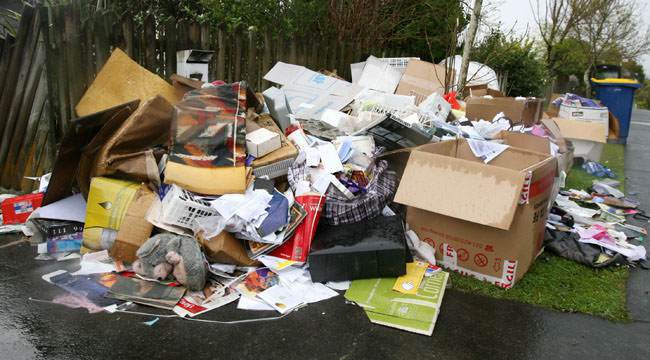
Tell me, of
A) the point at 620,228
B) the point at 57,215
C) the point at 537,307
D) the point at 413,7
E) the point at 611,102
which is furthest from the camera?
the point at 611,102

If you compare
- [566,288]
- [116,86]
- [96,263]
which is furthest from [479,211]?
[116,86]

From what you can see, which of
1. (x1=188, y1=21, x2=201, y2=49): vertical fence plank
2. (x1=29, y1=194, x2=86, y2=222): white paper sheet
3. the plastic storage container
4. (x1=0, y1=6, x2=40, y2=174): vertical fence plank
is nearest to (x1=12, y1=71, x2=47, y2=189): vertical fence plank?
(x1=0, y1=6, x2=40, y2=174): vertical fence plank

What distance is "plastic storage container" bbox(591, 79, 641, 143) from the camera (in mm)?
9422

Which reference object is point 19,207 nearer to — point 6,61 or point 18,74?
point 18,74

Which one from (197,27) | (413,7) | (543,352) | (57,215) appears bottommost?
(543,352)

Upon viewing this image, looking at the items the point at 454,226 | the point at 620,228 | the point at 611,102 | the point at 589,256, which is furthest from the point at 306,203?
the point at 611,102

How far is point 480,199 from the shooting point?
9.11 feet

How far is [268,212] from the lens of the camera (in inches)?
118

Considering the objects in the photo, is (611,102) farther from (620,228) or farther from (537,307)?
(537,307)

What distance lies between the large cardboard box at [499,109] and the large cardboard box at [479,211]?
239 cm

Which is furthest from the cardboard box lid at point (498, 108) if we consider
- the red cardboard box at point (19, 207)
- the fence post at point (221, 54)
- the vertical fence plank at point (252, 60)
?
the red cardboard box at point (19, 207)

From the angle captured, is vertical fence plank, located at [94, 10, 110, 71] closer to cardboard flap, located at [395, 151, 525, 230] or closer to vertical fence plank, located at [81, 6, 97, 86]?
vertical fence plank, located at [81, 6, 97, 86]

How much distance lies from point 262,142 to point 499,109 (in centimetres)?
324

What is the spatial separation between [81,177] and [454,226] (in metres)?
2.58
